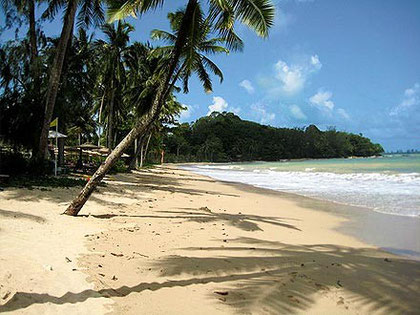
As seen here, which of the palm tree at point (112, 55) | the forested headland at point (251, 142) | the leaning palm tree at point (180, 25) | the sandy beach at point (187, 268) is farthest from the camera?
the forested headland at point (251, 142)

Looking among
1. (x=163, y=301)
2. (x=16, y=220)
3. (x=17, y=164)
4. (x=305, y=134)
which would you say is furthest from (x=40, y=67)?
(x=305, y=134)

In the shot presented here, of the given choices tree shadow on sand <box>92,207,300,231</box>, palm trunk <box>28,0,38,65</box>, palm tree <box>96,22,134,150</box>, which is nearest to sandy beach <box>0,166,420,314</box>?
tree shadow on sand <box>92,207,300,231</box>

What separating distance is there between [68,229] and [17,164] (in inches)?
301

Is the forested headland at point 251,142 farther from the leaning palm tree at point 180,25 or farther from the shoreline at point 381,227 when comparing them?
the leaning palm tree at point 180,25

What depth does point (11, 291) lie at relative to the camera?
3.14 meters

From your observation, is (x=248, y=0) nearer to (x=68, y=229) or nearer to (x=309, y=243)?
(x=309, y=243)

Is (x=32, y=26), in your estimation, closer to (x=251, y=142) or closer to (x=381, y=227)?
(x=381, y=227)

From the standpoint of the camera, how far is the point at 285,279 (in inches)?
155

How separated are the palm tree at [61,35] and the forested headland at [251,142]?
62.6 m

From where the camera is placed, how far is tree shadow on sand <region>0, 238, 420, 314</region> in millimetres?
3309

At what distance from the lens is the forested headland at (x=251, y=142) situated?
90.8m

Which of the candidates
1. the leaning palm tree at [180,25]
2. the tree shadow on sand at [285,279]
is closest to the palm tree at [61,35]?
the leaning palm tree at [180,25]

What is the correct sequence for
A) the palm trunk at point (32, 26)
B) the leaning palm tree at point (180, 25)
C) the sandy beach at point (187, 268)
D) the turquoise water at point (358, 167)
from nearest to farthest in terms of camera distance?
the sandy beach at point (187, 268) → the leaning palm tree at point (180, 25) → the palm trunk at point (32, 26) → the turquoise water at point (358, 167)

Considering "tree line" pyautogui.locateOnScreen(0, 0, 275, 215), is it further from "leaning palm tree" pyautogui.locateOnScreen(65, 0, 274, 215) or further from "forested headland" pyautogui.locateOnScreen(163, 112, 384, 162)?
"forested headland" pyautogui.locateOnScreen(163, 112, 384, 162)
